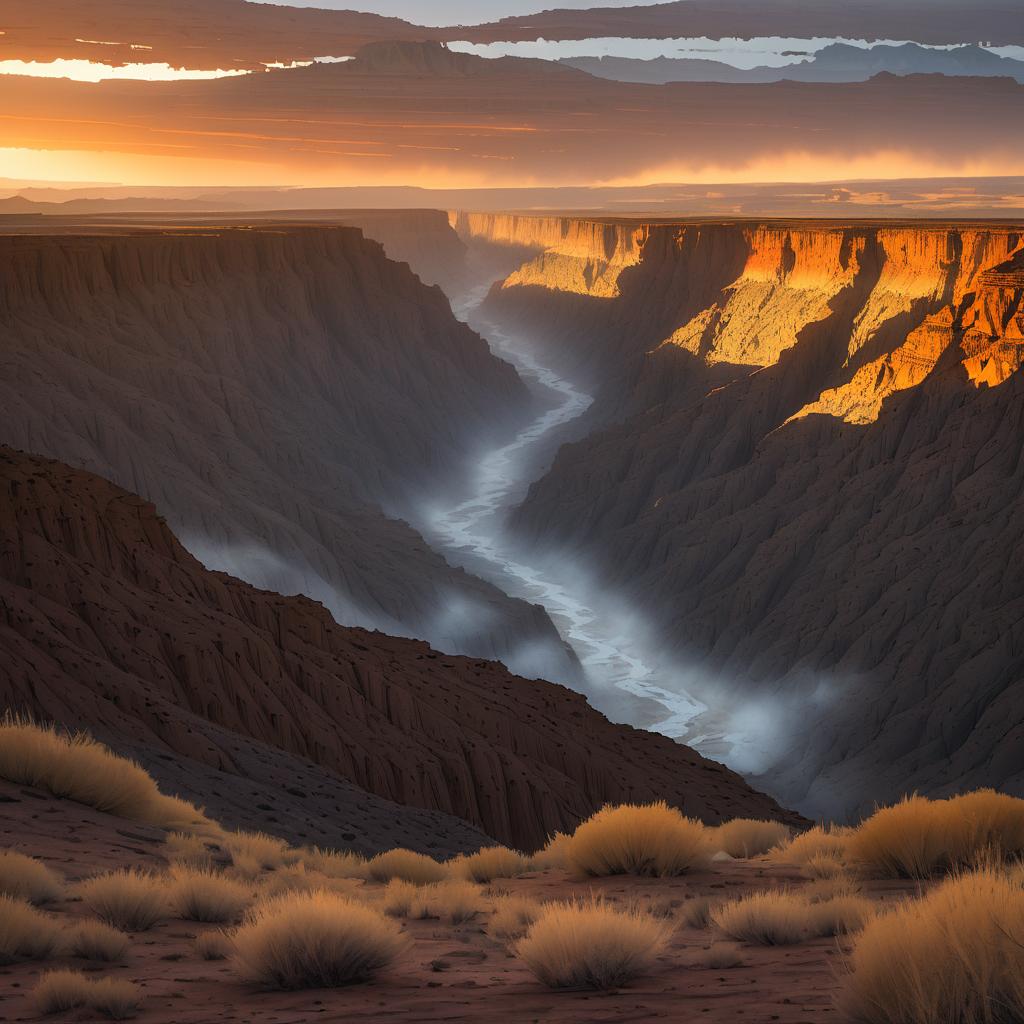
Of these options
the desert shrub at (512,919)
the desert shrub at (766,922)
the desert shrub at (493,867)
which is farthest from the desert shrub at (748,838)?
the desert shrub at (766,922)

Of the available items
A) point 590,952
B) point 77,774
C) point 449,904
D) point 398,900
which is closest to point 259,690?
point 77,774

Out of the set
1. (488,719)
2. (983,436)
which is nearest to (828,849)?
(488,719)

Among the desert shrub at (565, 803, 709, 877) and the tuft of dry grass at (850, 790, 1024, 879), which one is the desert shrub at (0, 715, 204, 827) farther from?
the tuft of dry grass at (850, 790, 1024, 879)

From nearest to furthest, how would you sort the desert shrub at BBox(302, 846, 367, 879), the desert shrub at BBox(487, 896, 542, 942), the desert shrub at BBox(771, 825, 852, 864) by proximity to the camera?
1. the desert shrub at BBox(487, 896, 542, 942)
2. the desert shrub at BBox(771, 825, 852, 864)
3. the desert shrub at BBox(302, 846, 367, 879)

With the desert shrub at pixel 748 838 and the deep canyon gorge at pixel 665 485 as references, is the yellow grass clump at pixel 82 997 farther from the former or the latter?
the deep canyon gorge at pixel 665 485

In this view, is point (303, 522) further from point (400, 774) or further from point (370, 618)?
point (400, 774)

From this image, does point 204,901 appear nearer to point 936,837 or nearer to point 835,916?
point 835,916

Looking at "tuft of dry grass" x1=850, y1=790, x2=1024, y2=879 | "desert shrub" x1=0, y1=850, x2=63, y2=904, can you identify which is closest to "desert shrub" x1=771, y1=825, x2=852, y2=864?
"tuft of dry grass" x1=850, y1=790, x2=1024, y2=879
